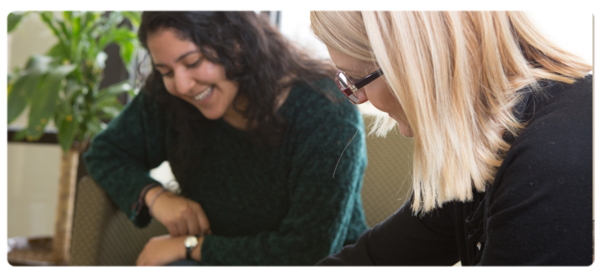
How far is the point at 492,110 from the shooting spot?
0.56m

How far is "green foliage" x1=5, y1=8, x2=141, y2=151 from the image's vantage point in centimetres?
148

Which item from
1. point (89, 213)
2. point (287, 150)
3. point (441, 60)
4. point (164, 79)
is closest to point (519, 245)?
point (441, 60)

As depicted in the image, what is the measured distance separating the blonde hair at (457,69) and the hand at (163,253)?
25.9 inches

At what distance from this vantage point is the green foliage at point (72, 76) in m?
1.48

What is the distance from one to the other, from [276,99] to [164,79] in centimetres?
26

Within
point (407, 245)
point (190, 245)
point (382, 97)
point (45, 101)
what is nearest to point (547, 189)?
point (382, 97)

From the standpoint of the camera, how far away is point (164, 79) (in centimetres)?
106

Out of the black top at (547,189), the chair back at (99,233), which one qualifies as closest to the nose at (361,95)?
the black top at (547,189)

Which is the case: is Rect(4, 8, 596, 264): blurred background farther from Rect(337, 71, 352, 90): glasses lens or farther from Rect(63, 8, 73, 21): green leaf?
Rect(337, 71, 352, 90): glasses lens

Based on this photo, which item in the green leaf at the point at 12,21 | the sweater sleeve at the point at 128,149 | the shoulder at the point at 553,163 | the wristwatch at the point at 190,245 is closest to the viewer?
the shoulder at the point at 553,163

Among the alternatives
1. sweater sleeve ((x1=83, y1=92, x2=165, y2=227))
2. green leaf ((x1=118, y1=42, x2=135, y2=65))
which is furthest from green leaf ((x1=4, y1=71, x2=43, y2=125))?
sweater sleeve ((x1=83, y1=92, x2=165, y2=227))

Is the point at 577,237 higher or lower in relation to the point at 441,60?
lower

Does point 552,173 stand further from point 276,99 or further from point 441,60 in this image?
point 276,99

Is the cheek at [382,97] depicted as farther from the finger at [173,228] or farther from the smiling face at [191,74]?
the finger at [173,228]
